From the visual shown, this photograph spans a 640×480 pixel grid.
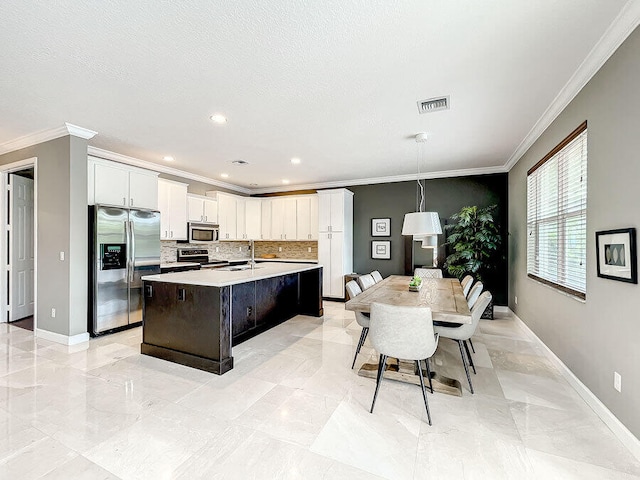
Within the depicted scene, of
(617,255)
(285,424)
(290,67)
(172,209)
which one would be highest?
(290,67)

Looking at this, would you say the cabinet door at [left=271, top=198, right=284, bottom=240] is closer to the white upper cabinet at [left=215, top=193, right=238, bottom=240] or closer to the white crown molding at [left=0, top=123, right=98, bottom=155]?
the white upper cabinet at [left=215, top=193, right=238, bottom=240]

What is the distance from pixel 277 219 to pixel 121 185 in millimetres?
3277

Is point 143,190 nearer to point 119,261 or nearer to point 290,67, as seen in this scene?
point 119,261

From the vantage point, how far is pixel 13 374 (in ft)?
9.37

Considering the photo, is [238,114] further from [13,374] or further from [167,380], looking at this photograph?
[13,374]

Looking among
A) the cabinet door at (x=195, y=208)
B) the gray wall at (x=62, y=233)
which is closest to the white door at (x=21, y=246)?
the gray wall at (x=62, y=233)

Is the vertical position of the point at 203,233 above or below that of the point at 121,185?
below

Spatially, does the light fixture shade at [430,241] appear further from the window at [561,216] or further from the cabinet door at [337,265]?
the cabinet door at [337,265]

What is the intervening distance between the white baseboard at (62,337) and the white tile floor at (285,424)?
1.19ft

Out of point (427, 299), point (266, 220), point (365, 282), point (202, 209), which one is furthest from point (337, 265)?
point (427, 299)

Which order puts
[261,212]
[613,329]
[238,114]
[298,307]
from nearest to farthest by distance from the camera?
[613,329] → [238,114] → [298,307] → [261,212]

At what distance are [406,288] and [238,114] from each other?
274cm

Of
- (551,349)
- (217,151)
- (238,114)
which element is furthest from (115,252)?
(551,349)

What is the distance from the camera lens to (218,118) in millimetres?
3242
